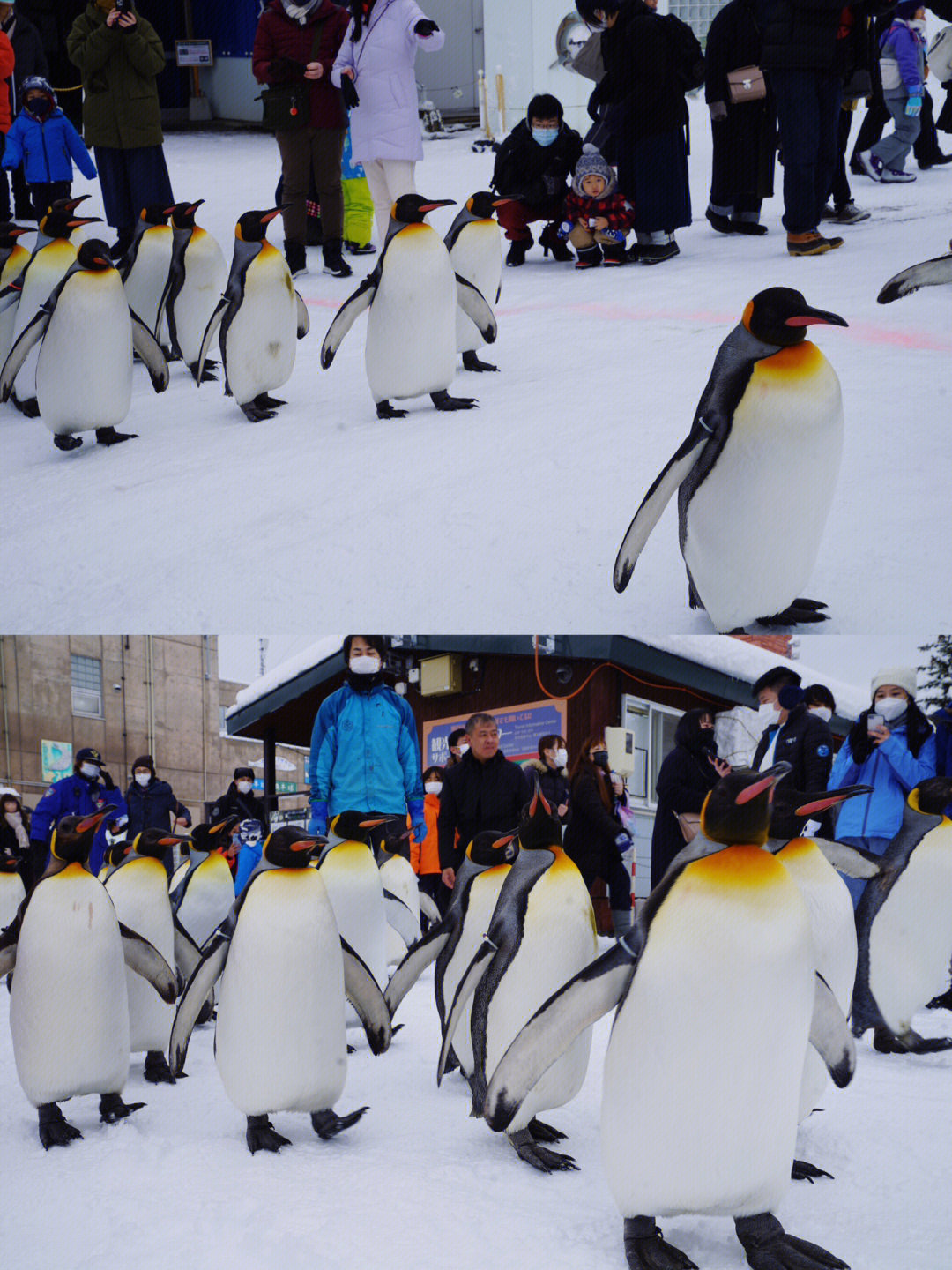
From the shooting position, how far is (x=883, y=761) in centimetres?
269

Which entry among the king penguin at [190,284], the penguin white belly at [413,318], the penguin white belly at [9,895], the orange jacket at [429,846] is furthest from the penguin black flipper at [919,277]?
the penguin white belly at [9,895]

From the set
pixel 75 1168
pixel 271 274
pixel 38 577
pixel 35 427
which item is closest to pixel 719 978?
pixel 75 1168

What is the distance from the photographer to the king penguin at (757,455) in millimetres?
1907

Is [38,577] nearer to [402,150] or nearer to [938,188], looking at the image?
[402,150]

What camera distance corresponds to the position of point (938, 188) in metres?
5.57

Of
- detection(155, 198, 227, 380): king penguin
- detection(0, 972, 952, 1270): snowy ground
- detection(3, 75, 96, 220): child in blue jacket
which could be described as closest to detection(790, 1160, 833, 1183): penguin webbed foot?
detection(0, 972, 952, 1270): snowy ground

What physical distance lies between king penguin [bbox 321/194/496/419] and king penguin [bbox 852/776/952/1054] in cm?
160

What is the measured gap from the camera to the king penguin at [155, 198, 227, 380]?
13.2 feet

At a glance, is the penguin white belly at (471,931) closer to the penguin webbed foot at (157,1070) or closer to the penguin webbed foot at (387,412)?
the penguin webbed foot at (157,1070)

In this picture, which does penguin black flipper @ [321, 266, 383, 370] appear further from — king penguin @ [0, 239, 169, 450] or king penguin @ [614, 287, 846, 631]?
king penguin @ [614, 287, 846, 631]

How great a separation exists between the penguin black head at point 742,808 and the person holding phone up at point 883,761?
55.5 inches

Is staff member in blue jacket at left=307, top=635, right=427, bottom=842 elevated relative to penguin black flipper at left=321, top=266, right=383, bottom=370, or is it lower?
lower

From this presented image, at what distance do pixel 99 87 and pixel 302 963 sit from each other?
165 inches

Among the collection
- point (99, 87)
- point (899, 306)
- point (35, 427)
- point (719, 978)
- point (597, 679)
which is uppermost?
point (99, 87)
